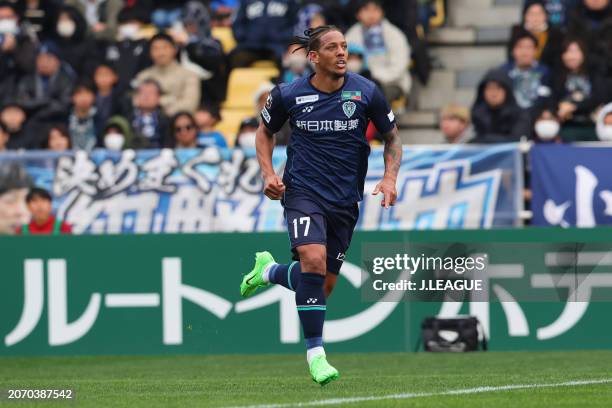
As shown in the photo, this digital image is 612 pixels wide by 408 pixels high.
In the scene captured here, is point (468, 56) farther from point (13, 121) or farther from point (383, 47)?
point (13, 121)

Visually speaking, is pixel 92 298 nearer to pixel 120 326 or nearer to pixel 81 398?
pixel 120 326

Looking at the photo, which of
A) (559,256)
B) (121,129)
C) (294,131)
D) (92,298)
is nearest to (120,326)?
(92,298)

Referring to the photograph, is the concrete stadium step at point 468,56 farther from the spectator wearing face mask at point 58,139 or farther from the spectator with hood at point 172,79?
the spectator wearing face mask at point 58,139

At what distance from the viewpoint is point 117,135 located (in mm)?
16781

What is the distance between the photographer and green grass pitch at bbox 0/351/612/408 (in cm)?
864

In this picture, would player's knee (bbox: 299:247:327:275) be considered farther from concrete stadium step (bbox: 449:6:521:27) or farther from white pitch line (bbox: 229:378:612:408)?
concrete stadium step (bbox: 449:6:521:27)

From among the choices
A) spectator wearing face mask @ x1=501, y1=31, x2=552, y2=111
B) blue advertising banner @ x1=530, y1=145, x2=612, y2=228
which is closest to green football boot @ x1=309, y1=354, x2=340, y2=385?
blue advertising banner @ x1=530, y1=145, x2=612, y2=228

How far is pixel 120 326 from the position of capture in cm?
1470

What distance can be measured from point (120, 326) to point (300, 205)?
211 inches

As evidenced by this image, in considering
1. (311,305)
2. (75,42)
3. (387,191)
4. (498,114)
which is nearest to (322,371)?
(311,305)

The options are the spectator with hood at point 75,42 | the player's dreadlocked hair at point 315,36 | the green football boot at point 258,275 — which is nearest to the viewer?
the player's dreadlocked hair at point 315,36

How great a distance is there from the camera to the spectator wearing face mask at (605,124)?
15.2 metres

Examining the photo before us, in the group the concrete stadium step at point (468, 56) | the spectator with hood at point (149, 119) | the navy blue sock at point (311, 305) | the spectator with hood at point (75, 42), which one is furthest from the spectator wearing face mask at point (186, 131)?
the navy blue sock at point (311, 305)

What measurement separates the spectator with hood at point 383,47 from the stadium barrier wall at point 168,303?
12.3ft
